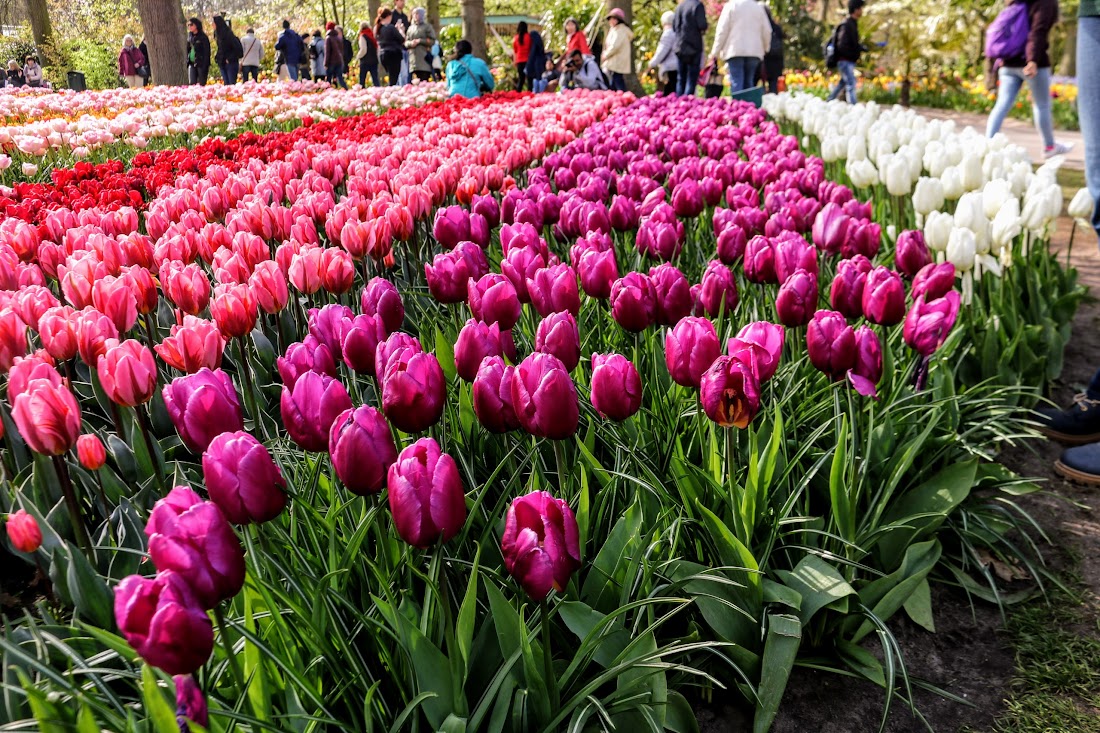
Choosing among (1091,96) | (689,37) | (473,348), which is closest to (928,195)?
(1091,96)

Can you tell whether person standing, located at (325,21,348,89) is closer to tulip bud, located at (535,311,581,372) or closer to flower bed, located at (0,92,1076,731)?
flower bed, located at (0,92,1076,731)

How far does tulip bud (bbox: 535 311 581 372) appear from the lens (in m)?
1.82

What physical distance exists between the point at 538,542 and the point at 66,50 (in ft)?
122

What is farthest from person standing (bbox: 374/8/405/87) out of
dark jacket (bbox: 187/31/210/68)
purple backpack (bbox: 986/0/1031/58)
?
purple backpack (bbox: 986/0/1031/58)

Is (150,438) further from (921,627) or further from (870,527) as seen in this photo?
(921,627)

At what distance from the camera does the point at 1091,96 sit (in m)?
3.33

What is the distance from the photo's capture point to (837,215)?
280 cm

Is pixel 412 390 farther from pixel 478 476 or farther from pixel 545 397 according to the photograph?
pixel 478 476

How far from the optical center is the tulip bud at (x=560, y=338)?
5.96 feet

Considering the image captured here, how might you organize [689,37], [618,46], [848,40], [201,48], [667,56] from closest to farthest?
[689,37]
[848,40]
[667,56]
[618,46]
[201,48]

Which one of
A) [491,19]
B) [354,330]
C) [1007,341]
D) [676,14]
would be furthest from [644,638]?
[491,19]

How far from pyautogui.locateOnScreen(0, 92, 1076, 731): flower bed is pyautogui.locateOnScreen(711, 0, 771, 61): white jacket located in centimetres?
888

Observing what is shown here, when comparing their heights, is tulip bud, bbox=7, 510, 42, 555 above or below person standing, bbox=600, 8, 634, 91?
below

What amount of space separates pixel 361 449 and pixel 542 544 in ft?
1.03
